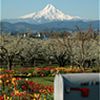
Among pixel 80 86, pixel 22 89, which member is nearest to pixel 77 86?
pixel 80 86

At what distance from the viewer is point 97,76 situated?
3.29 metres

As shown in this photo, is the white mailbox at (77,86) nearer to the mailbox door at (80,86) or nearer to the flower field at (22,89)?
the mailbox door at (80,86)

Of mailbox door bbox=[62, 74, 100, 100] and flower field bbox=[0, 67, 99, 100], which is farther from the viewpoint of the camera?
flower field bbox=[0, 67, 99, 100]

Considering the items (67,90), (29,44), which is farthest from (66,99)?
(29,44)

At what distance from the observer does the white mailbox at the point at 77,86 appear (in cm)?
321

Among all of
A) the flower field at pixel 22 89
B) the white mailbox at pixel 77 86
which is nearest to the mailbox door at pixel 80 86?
the white mailbox at pixel 77 86

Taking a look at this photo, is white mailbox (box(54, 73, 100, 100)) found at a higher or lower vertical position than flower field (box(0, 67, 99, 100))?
higher

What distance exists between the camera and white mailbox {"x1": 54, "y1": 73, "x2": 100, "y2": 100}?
3.21 metres

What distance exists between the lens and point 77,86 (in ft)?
10.5

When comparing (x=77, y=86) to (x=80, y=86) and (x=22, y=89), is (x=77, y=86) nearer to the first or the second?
(x=80, y=86)

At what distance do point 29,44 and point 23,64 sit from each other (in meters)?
1.95

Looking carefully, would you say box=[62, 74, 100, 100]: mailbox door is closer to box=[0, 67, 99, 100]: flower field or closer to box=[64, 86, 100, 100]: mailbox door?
box=[64, 86, 100, 100]: mailbox door

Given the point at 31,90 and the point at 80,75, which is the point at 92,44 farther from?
the point at 80,75

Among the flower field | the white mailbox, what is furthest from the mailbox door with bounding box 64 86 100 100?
the flower field
